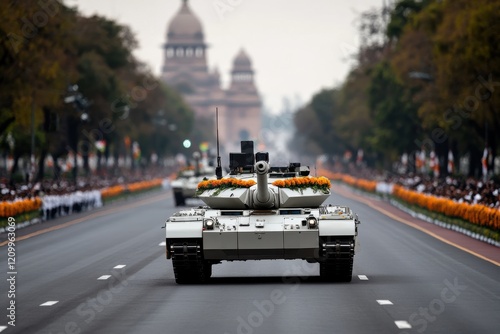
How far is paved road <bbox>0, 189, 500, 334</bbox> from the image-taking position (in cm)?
1538

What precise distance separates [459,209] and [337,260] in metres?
21.0

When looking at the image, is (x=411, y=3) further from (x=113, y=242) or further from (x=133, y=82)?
(x=113, y=242)

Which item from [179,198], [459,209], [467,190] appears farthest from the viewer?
[179,198]

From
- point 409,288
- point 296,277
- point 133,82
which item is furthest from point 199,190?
point 133,82

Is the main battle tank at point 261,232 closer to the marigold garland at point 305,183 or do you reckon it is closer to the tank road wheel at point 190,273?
the tank road wheel at point 190,273

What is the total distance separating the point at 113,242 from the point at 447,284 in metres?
16.6

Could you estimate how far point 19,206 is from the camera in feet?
150

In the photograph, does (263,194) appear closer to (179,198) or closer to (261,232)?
(261,232)

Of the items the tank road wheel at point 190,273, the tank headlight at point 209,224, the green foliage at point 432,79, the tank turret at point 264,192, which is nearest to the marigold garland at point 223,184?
the tank turret at point 264,192

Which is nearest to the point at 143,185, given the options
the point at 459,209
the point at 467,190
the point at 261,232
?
the point at 467,190

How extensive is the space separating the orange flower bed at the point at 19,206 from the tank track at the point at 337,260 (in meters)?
22.4

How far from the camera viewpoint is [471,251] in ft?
101

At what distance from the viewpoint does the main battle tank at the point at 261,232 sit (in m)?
21.1

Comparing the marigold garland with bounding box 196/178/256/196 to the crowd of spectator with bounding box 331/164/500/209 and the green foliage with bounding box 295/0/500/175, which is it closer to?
the crowd of spectator with bounding box 331/164/500/209
